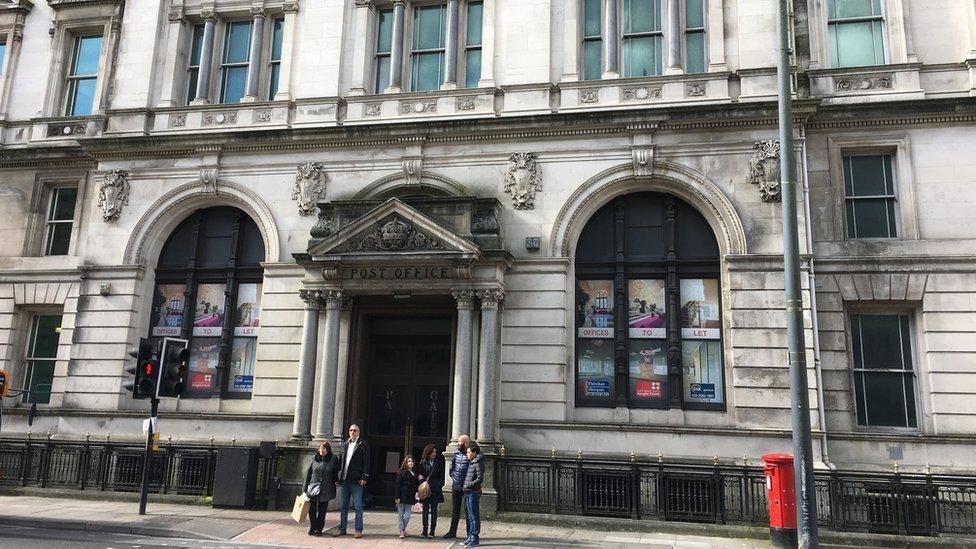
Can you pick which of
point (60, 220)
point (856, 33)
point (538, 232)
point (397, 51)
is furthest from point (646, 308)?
point (60, 220)

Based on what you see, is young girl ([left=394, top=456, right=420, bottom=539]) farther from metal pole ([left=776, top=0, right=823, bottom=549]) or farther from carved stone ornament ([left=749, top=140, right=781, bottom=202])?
carved stone ornament ([left=749, top=140, right=781, bottom=202])

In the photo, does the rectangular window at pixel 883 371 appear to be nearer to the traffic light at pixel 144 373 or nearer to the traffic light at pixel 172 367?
the traffic light at pixel 172 367

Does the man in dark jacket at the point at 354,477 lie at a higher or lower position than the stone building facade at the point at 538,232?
lower

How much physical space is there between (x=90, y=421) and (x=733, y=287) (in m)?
16.8

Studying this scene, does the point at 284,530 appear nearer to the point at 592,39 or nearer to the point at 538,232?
the point at 538,232

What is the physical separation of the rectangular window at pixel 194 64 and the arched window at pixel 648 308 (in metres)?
12.5

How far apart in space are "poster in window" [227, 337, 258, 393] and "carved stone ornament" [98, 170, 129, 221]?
521 centimetres

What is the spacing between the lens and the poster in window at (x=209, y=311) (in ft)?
64.4

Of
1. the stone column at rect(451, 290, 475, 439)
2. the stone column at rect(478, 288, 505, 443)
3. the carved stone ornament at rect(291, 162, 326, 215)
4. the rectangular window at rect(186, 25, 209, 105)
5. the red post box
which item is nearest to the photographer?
the red post box

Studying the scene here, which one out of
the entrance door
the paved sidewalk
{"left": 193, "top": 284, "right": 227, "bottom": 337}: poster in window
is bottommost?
the paved sidewalk

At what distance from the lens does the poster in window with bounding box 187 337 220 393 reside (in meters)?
19.3

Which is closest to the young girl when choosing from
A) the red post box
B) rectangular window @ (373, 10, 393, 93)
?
the red post box

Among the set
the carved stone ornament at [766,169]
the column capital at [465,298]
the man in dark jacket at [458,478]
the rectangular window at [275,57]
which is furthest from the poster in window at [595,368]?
the rectangular window at [275,57]

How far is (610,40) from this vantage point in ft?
61.0
